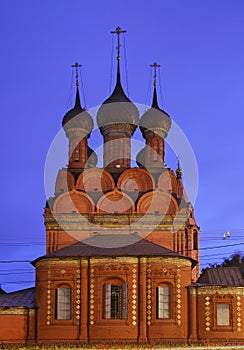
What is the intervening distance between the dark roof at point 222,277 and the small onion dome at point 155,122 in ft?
22.2

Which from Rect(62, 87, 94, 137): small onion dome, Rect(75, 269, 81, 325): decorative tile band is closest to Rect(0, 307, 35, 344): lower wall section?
Rect(75, 269, 81, 325): decorative tile band

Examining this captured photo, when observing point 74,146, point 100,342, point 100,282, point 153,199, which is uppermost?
point 74,146

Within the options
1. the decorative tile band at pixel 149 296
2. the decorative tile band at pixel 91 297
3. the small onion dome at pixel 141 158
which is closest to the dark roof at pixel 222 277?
the decorative tile band at pixel 149 296

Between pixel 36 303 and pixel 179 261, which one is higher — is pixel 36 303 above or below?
below

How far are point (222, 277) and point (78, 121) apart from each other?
945cm

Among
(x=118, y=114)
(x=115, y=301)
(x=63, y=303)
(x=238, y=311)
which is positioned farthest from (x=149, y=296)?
(x=118, y=114)

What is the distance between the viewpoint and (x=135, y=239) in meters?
24.9

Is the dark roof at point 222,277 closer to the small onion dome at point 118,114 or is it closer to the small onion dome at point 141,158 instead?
the small onion dome at point 141,158

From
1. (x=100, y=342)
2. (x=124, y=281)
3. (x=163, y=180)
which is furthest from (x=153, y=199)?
(x=100, y=342)

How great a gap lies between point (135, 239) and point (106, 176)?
4.32 m

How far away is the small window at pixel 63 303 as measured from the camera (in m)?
23.2

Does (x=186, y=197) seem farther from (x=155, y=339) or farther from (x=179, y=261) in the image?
(x=155, y=339)

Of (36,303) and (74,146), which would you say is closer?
(36,303)

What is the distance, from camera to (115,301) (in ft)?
76.1
